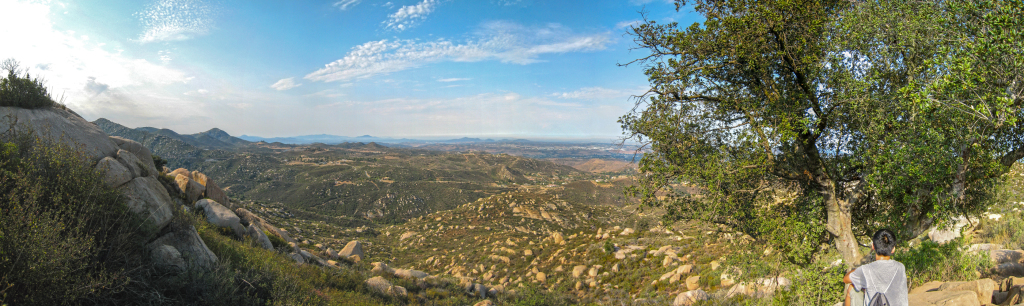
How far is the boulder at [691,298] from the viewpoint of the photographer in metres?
11.8

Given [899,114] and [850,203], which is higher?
[899,114]

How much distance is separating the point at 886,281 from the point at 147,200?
48.7 ft

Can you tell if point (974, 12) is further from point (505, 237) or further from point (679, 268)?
point (505, 237)

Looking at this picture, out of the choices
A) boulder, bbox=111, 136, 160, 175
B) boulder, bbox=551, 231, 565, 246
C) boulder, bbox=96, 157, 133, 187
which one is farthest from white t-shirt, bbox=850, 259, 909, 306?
boulder, bbox=551, 231, 565, 246

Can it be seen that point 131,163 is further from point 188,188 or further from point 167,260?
point 188,188

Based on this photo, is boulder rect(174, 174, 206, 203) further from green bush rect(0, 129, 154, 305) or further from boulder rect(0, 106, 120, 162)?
green bush rect(0, 129, 154, 305)

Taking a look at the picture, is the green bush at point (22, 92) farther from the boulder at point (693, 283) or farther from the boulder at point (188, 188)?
the boulder at point (693, 283)

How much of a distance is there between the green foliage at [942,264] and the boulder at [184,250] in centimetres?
1580

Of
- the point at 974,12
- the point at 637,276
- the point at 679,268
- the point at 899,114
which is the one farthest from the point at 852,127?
the point at 637,276

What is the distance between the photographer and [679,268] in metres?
15.3

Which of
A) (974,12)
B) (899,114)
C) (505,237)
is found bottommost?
(505,237)

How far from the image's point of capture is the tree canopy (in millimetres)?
5598

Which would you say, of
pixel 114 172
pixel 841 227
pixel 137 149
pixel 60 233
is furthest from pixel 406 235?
pixel 841 227

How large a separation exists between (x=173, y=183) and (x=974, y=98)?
80.3 ft
